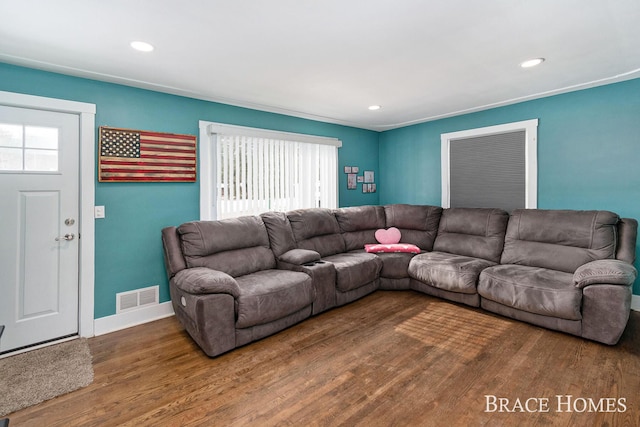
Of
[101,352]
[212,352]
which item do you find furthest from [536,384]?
[101,352]

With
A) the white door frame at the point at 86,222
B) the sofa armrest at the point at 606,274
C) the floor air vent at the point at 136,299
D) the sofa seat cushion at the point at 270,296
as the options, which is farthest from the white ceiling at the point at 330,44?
the floor air vent at the point at 136,299

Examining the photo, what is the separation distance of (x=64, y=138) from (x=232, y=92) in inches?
64.1

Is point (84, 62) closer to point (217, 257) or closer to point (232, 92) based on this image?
point (232, 92)

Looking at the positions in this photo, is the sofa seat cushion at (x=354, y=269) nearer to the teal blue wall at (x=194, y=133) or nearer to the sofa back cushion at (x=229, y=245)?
the sofa back cushion at (x=229, y=245)

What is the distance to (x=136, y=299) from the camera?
3191mm

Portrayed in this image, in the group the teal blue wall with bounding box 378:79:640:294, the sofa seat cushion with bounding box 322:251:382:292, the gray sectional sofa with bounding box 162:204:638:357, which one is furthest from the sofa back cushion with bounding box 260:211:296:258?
the teal blue wall with bounding box 378:79:640:294

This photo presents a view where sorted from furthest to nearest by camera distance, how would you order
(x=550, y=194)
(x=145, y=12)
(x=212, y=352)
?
(x=550, y=194) < (x=212, y=352) < (x=145, y=12)

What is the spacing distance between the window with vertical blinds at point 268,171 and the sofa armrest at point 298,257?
817 millimetres

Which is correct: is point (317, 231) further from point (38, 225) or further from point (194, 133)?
point (38, 225)

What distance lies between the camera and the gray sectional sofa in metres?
2.59

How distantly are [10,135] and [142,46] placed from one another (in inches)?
55.4

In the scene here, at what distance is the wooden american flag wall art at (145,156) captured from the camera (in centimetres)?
300

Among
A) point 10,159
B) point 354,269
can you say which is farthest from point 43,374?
point 354,269

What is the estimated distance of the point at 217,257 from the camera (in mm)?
3172
